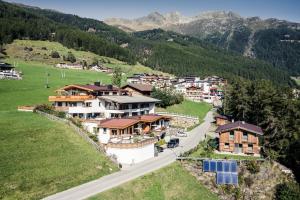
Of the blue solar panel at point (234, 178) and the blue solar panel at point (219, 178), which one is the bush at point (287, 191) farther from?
the blue solar panel at point (219, 178)

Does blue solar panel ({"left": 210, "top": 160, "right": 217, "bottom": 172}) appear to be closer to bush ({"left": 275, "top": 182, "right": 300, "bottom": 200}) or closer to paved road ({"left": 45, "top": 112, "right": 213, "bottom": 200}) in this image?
paved road ({"left": 45, "top": 112, "right": 213, "bottom": 200})

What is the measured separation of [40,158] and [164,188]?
688 inches

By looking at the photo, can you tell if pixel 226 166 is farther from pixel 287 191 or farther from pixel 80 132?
pixel 80 132

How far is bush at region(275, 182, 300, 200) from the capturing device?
5391cm

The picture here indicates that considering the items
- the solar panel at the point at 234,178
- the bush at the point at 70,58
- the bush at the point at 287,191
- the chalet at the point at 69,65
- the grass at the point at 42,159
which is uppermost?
the bush at the point at 70,58

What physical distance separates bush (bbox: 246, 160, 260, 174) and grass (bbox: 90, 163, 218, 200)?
941 cm

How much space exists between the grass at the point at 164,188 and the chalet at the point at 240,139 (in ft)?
51.1

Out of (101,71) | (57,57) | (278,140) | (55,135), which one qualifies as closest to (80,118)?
(55,135)

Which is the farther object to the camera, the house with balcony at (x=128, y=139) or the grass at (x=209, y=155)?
the grass at (x=209, y=155)

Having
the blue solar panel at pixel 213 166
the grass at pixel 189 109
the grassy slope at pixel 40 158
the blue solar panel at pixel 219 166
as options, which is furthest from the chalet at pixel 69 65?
the blue solar panel at pixel 219 166

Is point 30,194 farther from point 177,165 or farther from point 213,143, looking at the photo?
point 213,143

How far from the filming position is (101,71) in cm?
17488

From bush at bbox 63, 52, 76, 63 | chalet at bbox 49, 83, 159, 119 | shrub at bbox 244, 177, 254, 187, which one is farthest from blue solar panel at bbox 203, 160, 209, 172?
bush at bbox 63, 52, 76, 63

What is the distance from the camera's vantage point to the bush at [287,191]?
5391cm
